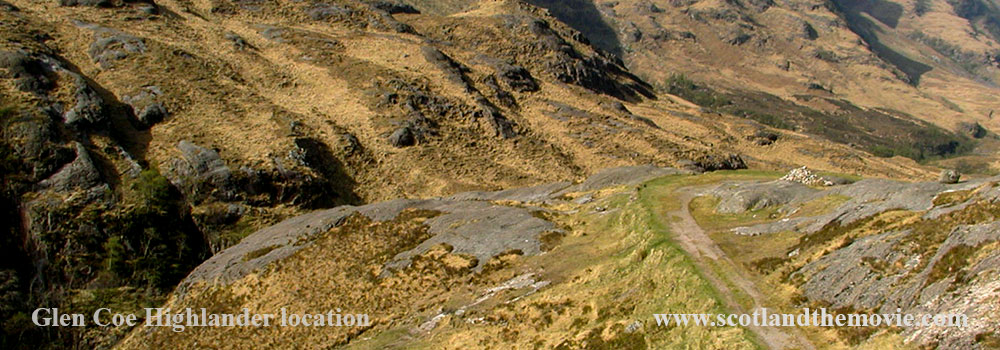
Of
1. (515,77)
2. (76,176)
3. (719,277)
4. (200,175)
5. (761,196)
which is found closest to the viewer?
(719,277)

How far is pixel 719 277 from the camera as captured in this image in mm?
25703

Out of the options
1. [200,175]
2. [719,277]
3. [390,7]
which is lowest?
[200,175]

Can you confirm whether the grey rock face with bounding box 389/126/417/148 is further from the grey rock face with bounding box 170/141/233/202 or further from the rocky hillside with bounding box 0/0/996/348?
the grey rock face with bounding box 170/141/233/202

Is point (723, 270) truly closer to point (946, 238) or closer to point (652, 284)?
point (652, 284)

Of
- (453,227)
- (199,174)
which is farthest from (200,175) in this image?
(453,227)

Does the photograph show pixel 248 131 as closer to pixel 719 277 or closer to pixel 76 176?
pixel 76 176

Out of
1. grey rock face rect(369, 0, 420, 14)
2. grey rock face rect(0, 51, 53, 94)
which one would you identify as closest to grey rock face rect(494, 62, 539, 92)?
grey rock face rect(369, 0, 420, 14)

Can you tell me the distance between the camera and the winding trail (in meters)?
20.6

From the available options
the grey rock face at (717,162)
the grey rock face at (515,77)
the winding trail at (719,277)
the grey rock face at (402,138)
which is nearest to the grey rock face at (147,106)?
the grey rock face at (402,138)

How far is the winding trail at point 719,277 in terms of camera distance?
67.5ft

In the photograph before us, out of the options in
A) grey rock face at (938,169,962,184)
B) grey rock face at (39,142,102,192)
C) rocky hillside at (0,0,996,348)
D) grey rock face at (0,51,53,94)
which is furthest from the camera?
grey rock face at (0,51,53,94)

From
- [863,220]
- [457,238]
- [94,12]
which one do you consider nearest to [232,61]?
[94,12]

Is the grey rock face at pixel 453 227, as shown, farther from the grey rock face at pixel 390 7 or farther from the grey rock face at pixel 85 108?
the grey rock face at pixel 390 7

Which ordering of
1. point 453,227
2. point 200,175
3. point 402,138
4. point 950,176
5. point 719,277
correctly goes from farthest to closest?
point 402,138
point 200,175
point 453,227
point 950,176
point 719,277
